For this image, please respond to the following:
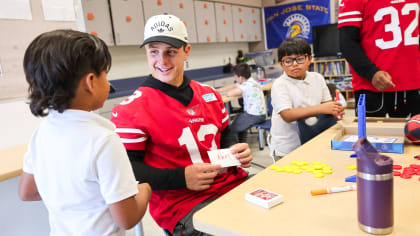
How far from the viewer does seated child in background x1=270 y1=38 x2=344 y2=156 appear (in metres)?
1.88

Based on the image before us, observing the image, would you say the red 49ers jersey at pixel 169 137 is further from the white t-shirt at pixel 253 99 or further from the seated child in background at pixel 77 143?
the white t-shirt at pixel 253 99

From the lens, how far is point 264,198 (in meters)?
0.82

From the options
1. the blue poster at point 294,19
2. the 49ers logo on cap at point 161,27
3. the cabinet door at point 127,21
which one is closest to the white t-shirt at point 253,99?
the cabinet door at point 127,21

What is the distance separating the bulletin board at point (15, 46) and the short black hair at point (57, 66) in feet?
Result: 4.43

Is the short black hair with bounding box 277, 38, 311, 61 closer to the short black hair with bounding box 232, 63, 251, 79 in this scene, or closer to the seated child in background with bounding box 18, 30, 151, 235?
the seated child in background with bounding box 18, 30, 151, 235

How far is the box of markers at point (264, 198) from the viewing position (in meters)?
0.80

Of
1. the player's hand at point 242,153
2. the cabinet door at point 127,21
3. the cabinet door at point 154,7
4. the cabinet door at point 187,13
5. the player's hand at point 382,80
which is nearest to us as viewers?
the player's hand at point 242,153

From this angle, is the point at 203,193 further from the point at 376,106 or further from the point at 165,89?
the point at 376,106

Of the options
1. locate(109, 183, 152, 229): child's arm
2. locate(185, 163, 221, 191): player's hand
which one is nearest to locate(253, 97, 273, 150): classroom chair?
locate(185, 163, 221, 191): player's hand

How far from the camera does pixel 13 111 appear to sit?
1.98 m

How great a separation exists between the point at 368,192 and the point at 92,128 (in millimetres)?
623

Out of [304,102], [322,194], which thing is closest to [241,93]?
[304,102]

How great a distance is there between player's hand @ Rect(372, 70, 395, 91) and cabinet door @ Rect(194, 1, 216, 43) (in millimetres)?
4474

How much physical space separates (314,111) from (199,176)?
887mm
